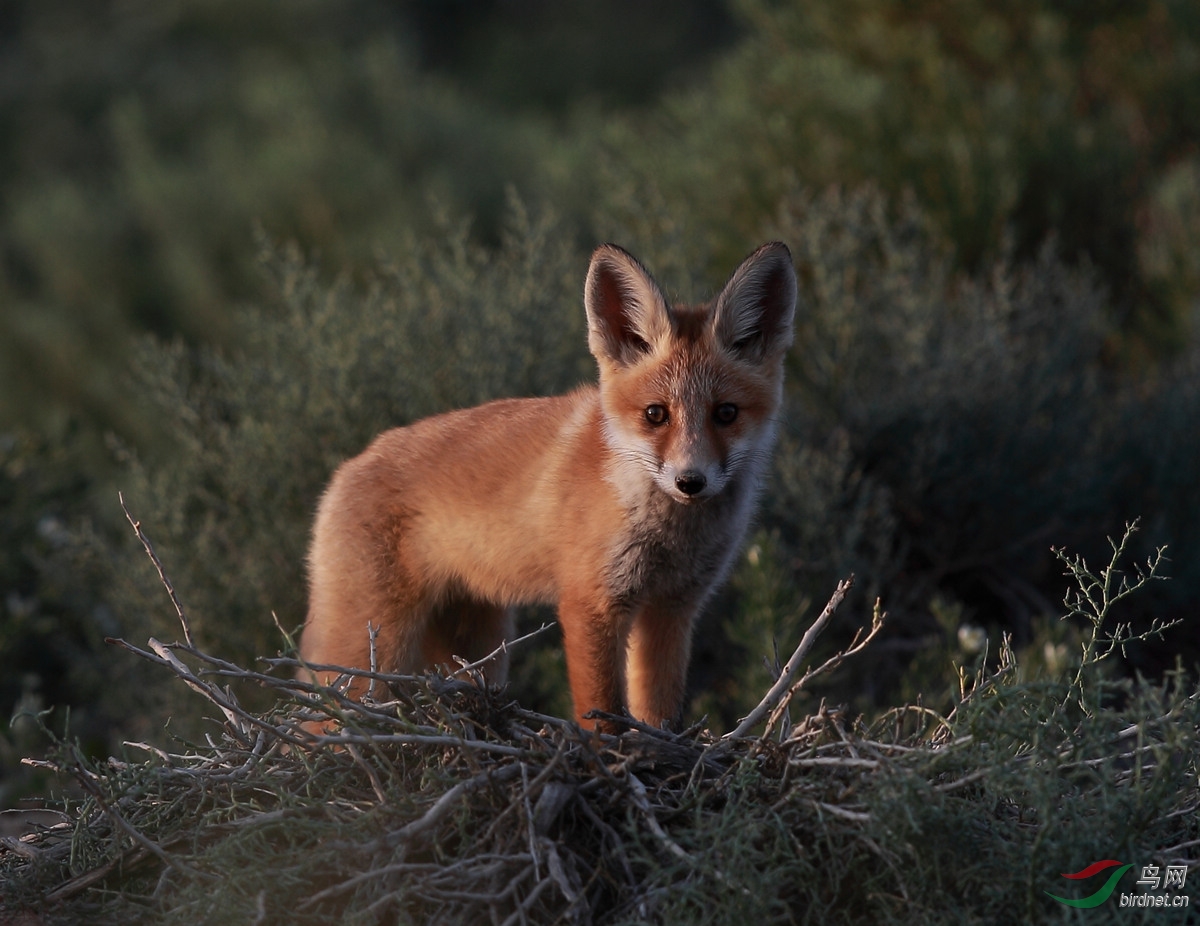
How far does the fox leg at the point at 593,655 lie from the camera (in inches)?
139

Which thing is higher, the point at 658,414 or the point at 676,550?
the point at 658,414

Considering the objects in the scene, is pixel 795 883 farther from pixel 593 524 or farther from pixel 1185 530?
pixel 1185 530

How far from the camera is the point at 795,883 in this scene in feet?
8.79

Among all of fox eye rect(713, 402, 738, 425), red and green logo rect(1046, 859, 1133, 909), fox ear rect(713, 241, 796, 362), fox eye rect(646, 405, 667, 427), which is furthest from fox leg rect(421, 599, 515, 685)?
red and green logo rect(1046, 859, 1133, 909)

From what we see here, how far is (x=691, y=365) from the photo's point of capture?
3.70 meters

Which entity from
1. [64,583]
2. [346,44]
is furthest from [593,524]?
[346,44]

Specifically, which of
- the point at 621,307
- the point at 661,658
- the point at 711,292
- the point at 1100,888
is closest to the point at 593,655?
the point at 661,658

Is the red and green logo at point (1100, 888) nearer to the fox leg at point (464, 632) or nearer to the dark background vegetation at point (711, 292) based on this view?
the dark background vegetation at point (711, 292)

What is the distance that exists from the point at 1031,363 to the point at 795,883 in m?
4.49

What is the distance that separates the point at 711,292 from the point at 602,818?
11.5 feet

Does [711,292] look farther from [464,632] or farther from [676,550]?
[676,550]

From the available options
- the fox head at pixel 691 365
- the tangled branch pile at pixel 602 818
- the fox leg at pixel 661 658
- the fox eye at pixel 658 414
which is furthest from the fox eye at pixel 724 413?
the tangled branch pile at pixel 602 818

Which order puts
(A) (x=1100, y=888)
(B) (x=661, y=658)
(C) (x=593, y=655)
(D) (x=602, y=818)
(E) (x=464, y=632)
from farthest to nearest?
(E) (x=464, y=632)
(B) (x=661, y=658)
(C) (x=593, y=655)
(D) (x=602, y=818)
(A) (x=1100, y=888)

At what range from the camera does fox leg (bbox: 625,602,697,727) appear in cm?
386
